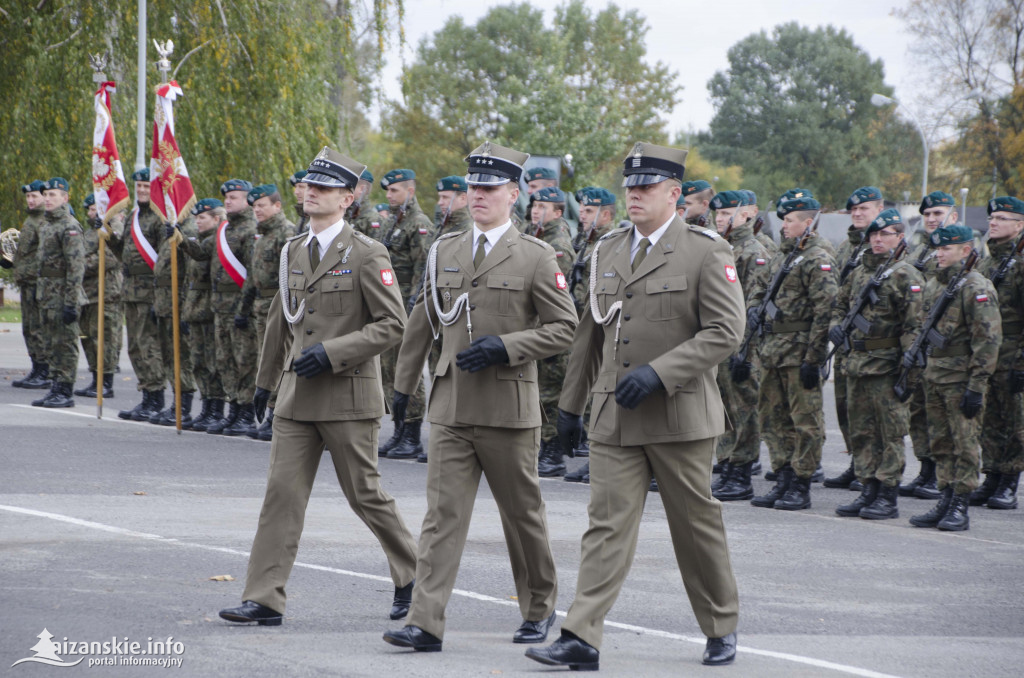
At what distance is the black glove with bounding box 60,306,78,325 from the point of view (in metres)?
14.4

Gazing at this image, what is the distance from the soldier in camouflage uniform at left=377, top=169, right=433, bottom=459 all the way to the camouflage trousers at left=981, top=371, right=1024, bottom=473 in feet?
15.2

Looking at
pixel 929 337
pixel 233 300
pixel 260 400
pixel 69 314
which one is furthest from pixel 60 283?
pixel 929 337

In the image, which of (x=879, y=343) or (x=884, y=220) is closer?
(x=879, y=343)

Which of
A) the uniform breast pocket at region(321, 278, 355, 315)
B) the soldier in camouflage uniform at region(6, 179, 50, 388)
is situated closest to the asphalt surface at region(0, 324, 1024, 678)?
the uniform breast pocket at region(321, 278, 355, 315)

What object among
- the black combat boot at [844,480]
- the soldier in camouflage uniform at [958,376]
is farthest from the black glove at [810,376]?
the black combat boot at [844,480]

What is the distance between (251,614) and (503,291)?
5.84 ft

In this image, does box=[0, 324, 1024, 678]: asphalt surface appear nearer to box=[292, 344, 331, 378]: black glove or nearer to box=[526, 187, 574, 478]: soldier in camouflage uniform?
box=[526, 187, 574, 478]: soldier in camouflage uniform

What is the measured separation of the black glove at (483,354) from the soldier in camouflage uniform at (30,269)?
1046cm

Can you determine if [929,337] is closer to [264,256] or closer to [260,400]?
[260,400]

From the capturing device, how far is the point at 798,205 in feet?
31.6

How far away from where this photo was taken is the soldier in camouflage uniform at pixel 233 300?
12.4 metres

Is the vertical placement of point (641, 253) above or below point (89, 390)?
above

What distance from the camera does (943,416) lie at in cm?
933

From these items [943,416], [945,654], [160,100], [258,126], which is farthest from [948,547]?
[258,126]
